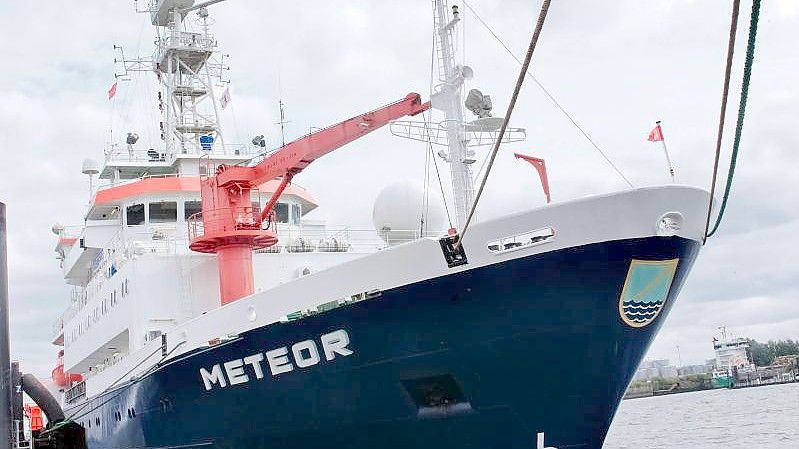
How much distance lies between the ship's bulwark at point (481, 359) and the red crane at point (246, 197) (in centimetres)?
394

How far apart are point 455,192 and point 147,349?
251 inches

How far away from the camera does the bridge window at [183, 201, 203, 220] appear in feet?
70.1

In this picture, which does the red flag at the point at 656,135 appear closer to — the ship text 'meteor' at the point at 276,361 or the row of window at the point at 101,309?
the ship text 'meteor' at the point at 276,361

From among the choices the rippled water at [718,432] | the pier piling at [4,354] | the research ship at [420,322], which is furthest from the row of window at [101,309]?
the rippled water at [718,432]

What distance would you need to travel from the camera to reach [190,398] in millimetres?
14602

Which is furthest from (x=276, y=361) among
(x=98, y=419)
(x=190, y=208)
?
(x=190, y=208)

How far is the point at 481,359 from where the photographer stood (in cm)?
1165

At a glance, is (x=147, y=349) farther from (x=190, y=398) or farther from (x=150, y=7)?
(x=150, y=7)

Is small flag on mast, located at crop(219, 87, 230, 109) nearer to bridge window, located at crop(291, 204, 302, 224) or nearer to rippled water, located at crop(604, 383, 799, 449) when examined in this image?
bridge window, located at crop(291, 204, 302, 224)

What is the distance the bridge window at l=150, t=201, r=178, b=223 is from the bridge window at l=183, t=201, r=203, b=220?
0.27 metres

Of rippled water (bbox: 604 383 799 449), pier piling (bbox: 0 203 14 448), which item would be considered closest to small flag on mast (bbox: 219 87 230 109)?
pier piling (bbox: 0 203 14 448)

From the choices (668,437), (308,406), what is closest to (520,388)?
(308,406)

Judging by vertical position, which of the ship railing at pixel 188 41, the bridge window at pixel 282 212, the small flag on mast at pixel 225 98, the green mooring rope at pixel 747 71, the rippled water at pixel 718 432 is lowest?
the rippled water at pixel 718 432

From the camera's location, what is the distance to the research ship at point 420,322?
11.4 meters
